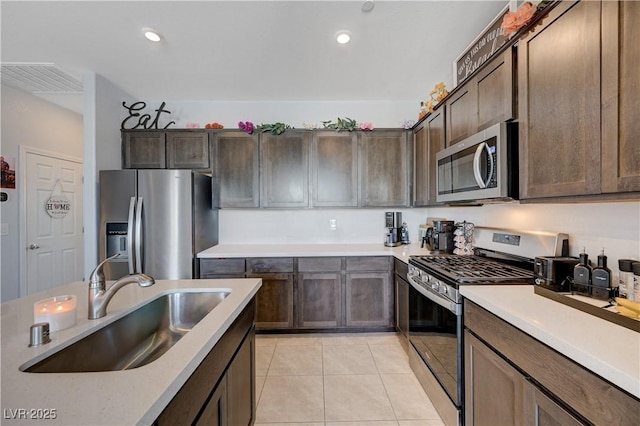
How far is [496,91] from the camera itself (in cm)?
161

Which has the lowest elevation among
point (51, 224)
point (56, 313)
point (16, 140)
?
point (56, 313)

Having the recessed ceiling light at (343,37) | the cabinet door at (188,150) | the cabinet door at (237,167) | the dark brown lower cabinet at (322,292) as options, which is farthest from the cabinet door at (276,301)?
the recessed ceiling light at (343,37)

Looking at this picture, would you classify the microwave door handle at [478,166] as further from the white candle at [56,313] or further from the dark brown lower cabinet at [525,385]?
the white candle at [56,313]

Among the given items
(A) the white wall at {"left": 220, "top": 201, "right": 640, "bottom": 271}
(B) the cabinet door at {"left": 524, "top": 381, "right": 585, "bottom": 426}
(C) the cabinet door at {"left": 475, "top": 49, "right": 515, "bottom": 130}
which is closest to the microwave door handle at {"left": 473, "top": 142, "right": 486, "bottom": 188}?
(C) the cabinet door at {"left": 475, "top": 49, "right": 515, "bottom": 130}

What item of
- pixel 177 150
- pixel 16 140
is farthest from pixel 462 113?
pixel 16 140

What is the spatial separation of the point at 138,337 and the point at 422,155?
2.78 metres

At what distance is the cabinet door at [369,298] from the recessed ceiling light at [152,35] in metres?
2.69

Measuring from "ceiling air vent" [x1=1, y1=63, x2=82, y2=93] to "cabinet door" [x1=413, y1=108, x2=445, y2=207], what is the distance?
3637 millimetres

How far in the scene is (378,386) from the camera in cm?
207

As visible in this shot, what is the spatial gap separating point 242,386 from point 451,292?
1.24 meters

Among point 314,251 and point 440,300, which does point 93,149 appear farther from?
point 440,300

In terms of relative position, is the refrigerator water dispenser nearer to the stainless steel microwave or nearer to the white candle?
the white candle

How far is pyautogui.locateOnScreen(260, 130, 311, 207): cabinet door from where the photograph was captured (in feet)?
10.2

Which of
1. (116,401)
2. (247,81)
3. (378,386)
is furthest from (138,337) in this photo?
(247,81)
